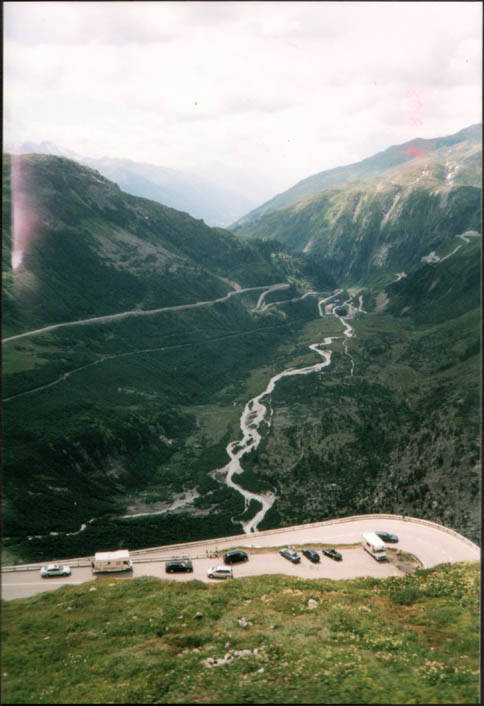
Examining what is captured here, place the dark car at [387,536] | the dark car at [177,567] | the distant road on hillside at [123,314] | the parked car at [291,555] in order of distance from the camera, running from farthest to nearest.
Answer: the distant road on hillside at [123,314] < the dark car at [387,536] < the parked car at [291,555] < the dark car at [177,567]

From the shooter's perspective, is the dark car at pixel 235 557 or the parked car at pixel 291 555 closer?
the dark car at pixel 235 557

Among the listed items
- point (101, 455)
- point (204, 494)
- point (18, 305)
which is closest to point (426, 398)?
point (204, 494)

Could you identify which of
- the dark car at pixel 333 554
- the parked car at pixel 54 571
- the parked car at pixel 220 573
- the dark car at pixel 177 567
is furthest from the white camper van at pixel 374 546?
the parked car at pixel 54 571

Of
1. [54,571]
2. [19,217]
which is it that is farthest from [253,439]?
[19,217]

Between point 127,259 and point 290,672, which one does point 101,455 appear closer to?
point 290,672

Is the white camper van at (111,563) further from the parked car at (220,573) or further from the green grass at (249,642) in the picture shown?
the parked car at (220,573)

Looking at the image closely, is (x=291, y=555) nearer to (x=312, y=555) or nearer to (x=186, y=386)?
(x=312, y=555)
